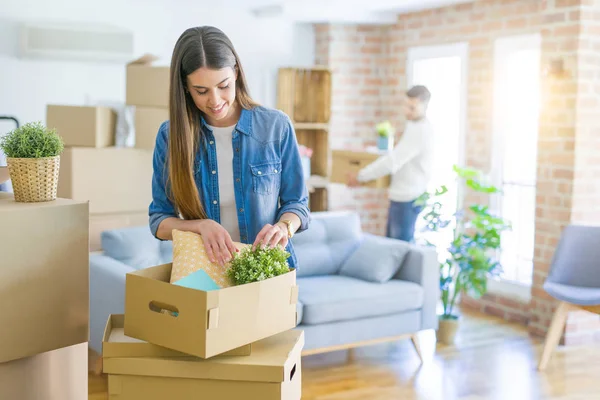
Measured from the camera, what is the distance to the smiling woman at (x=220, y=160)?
1.83 meters

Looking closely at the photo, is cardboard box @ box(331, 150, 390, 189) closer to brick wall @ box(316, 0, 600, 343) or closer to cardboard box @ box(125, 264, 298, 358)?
brick wall @ box(316, 0, 600, 343)

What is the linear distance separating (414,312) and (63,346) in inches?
114

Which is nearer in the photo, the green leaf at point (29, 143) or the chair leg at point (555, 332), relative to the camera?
the green leaf at point (29, 143)

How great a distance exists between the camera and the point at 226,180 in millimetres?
1935

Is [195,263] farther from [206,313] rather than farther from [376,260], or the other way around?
[376,260]

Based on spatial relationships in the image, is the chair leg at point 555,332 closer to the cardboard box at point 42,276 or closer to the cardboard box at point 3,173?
the cardboard box at point 42,276

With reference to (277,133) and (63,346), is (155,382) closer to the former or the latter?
(63,346)

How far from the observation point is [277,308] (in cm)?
173

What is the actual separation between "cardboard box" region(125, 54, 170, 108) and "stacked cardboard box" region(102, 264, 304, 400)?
291 cm

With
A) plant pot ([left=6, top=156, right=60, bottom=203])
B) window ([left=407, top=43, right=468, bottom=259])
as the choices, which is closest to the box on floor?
plant pot ([left=6, top=156, right=60, bottom=203])

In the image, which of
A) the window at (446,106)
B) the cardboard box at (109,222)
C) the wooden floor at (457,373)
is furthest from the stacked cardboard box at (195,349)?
the window at (446,106)

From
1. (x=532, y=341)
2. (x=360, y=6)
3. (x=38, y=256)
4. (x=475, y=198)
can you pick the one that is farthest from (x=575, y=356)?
(x=38, y=256)

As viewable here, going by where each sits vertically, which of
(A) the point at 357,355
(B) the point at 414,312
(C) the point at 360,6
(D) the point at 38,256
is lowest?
(A) the point at 357,355

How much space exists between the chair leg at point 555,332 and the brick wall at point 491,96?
0.45 metres
